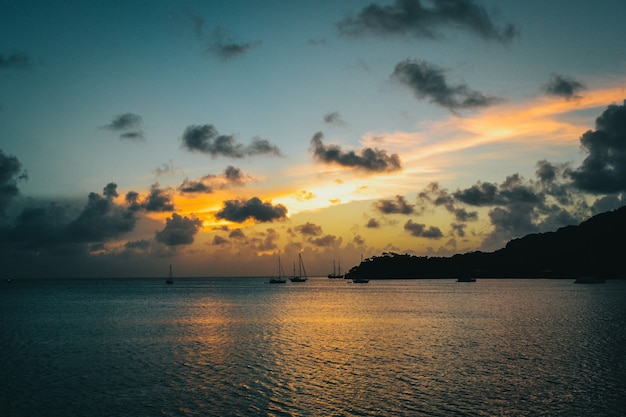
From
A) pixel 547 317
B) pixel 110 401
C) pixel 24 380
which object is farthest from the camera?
pixel 547 317

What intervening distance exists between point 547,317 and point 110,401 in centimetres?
8101

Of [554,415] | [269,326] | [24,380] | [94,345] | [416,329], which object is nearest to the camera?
[554,415]

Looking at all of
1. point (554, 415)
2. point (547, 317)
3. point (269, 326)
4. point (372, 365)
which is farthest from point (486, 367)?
point (547, 317)

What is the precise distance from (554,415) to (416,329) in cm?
4585

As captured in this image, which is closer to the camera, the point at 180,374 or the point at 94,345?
the point at 180,374

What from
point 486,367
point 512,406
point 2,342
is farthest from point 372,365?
point 2,342

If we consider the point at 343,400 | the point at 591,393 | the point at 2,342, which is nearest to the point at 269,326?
the point at 2,342

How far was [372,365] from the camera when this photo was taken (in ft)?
153

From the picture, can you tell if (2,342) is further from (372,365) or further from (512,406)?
(512,406)

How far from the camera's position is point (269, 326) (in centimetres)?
8306

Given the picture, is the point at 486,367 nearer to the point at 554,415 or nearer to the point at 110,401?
the point at 554,415

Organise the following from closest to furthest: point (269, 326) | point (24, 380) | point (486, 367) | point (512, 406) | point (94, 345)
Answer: point (512, 406) → point (24, 380) → point (486, 367) → point (94, 345) → point (269, 326)

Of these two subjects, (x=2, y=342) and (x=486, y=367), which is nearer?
(x=486, y=367)

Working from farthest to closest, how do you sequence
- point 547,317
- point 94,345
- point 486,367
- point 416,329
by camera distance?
point 547,317 → point 416,329 → point 94,345 → point 486,367
